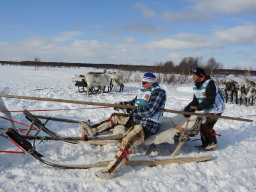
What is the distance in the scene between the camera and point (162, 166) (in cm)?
326

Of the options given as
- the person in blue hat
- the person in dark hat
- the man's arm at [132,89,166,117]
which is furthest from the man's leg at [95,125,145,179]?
the person in dark hat

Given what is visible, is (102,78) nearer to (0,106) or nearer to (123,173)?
(0,106)

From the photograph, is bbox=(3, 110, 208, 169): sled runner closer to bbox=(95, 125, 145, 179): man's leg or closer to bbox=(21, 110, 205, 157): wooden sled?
bbox=(21, 110, 205, 157): wooden sled

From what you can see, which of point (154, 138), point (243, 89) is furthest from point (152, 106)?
point (243, 89)

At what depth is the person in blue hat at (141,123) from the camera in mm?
2935

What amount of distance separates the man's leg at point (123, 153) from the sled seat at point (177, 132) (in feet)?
1.03

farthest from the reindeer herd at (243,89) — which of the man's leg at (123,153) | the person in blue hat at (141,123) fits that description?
the man's leg at (123,153)

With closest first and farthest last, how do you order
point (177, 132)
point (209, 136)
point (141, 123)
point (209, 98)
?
point (141, 123) → point (177, 132) → point (209, 98) → point (209, 136)

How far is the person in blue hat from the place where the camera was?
293 centimetres

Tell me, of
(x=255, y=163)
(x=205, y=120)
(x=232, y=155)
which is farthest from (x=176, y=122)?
(x=255, y=163)

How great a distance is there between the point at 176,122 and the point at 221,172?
1.23 meters

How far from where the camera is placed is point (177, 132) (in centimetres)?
353

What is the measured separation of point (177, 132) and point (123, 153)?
41.9 inches

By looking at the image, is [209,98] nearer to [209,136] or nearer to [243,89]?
[209,136]
